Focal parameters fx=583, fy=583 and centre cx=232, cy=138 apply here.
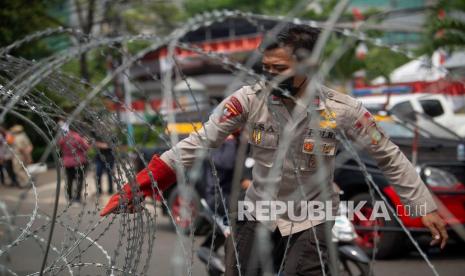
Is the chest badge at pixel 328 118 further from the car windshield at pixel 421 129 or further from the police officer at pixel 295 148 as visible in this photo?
the car windshield at pixel 421 129

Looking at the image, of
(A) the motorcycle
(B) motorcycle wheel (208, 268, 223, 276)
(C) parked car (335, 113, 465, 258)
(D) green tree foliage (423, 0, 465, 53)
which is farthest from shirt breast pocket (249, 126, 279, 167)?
(D) green tree foliage (423, 0, 465, 53)

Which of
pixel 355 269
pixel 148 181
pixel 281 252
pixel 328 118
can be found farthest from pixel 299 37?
pixel 355 269

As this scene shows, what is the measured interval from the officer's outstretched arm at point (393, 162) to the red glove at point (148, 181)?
2.80 feet

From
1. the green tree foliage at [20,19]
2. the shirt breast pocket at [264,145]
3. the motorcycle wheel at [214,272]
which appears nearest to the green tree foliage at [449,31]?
the motorcycle wheel at [214,272]

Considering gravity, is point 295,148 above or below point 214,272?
above

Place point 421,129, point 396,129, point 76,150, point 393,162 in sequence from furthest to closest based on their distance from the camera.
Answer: point 396,129 < point 421,129 < point 76,150 < point 393,162

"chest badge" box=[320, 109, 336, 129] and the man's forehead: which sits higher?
the man's forehead

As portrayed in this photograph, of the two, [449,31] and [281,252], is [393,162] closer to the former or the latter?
[281,252]

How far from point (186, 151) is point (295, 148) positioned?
497mm

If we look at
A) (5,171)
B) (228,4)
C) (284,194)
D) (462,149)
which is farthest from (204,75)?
(284,194)

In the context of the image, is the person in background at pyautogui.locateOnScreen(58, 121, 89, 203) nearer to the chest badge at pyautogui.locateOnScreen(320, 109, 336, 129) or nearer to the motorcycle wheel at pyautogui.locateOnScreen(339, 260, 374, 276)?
the chest badge at pyautogui.locateOnScreen(320, 109, 336, 129)

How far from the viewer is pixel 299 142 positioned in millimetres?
2666

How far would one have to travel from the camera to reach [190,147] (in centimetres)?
265

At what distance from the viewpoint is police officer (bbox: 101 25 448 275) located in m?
2.56
